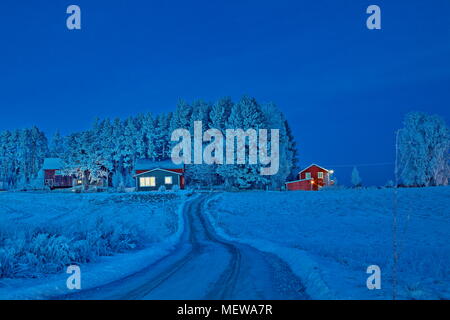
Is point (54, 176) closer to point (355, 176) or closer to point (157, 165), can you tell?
point (157, 165)

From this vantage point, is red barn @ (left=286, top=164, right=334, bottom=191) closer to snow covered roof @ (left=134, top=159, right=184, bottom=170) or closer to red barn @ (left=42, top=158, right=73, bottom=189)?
snow covered roof @ (left=134, top=159, right=184, bottom=170)

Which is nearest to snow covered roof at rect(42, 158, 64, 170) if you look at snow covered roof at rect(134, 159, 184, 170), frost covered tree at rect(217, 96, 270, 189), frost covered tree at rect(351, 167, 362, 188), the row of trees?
the row of trees

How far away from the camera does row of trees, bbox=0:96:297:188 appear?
6081 centimetres

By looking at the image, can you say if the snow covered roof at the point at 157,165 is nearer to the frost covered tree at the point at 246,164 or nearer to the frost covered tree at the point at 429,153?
the frost covered tree at the point at 246,164

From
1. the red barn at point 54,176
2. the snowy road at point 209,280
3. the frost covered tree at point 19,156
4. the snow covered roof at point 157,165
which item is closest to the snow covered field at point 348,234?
the snowy road at point 209,280

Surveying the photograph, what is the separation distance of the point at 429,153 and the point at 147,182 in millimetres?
47112

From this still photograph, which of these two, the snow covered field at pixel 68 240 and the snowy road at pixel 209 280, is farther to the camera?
the snow covered field at pixel 68 240

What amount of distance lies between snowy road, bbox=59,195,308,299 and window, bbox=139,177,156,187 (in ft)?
160

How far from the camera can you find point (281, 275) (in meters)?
10.4

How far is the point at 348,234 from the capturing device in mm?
25109

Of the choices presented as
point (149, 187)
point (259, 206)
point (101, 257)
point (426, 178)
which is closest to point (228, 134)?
point (149, 187)

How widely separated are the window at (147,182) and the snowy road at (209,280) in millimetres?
48820

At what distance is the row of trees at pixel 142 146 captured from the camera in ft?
200
